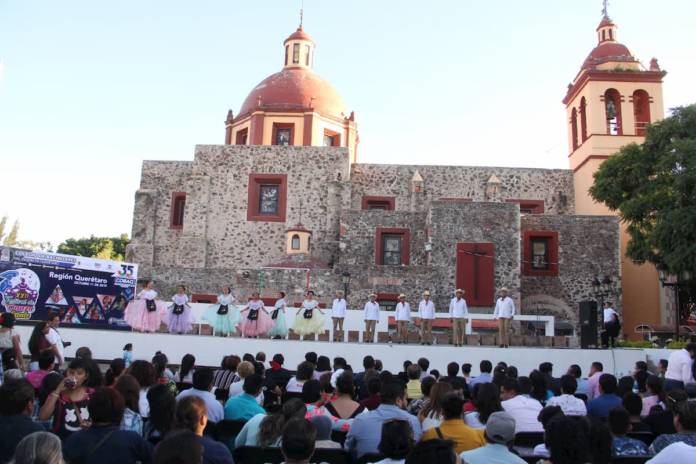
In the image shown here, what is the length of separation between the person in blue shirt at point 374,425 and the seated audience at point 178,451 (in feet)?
7.09

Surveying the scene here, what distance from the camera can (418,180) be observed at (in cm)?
2894

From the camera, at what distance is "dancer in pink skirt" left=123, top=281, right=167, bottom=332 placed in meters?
16.5

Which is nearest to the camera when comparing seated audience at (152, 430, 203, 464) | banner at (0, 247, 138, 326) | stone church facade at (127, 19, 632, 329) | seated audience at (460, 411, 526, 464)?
seated audience at (152, 430, 203, 464)

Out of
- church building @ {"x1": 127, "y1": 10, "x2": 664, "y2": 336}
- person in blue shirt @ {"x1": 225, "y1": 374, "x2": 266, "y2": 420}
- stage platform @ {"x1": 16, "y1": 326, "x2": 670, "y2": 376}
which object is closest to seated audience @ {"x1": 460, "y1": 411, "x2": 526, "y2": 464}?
person in blue shirt @ {"x1": 225, "y1": 374, "x2": 266, "y2": 420}

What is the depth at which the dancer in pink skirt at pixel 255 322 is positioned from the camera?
16812 mm

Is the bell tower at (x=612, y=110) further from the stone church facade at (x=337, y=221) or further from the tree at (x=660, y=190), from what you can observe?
the tree at (x=660, y=190)

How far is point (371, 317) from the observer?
17.3 metres

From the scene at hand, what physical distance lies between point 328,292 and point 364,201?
7063 millimetres

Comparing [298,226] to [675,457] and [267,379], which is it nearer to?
[267,379]

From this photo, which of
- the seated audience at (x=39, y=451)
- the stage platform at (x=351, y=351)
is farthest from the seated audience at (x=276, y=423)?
the stage platform at (x=351, y=351)

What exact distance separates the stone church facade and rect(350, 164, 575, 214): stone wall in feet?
0.17

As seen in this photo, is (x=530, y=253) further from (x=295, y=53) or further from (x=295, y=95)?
(x=295, y=53)

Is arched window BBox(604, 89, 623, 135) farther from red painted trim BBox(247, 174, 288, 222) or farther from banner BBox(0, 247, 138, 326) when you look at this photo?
banner BBox(0, 247, 138, 326)

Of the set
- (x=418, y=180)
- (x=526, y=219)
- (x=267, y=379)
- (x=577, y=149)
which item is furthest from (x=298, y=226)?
(x=267, y=379)
